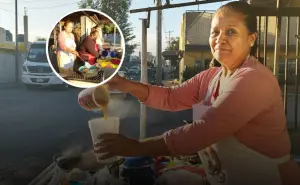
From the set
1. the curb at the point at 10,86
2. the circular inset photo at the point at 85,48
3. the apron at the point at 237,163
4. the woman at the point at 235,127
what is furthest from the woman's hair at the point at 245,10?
the curb at the point at 10,86

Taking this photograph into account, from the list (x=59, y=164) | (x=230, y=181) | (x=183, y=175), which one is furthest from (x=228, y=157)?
(x=59, y=164)

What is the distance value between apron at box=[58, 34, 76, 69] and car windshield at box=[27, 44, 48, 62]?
8 centimetres

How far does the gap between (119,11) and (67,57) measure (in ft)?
0.83

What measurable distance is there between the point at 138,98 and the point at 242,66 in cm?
49

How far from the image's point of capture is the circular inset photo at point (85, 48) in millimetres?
1147

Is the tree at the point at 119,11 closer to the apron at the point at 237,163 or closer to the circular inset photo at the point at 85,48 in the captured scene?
the circular inset photo at the point at 85,48

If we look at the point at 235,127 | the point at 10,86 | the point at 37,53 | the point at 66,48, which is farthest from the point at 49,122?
the point at 235,127

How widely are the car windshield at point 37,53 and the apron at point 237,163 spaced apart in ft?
1.77

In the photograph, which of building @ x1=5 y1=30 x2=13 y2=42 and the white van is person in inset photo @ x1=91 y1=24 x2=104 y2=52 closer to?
the white van

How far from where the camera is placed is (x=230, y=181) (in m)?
1.22

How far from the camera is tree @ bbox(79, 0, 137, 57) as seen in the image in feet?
4.01

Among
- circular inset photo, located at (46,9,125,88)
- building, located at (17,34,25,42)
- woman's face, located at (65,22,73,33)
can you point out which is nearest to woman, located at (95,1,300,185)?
circular inset photo, located at (46,9,125,88)

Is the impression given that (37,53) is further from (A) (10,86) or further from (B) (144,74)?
A: (B) (144,74)

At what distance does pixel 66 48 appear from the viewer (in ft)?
3.76
